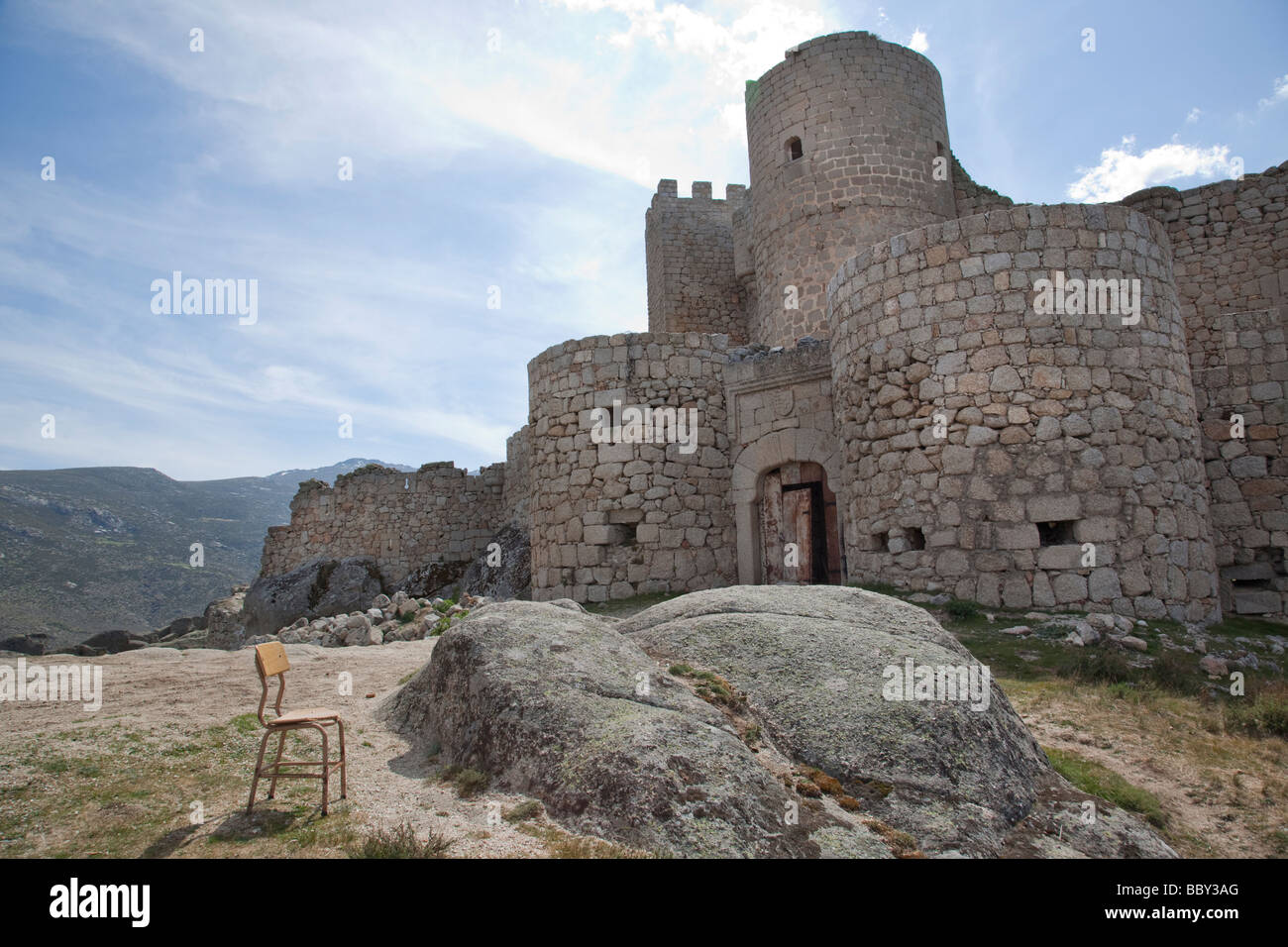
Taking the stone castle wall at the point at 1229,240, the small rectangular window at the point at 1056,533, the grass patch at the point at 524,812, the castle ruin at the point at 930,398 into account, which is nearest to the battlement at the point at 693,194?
the castle ruin at the point at 930,398

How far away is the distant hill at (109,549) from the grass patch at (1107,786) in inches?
1037

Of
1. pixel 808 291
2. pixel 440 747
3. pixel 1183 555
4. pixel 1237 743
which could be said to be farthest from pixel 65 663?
pixel 808 291

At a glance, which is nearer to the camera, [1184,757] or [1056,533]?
[1184,757]

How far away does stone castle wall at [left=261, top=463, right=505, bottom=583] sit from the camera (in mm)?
21875

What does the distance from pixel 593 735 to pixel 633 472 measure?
27.0 feet

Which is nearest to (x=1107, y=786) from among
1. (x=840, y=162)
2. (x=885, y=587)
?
(x=885, y=587)

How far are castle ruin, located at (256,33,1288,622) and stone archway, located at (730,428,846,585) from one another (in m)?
0.04

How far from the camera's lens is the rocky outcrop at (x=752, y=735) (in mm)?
3969

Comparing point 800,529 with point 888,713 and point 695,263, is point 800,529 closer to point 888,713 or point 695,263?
point 888,713

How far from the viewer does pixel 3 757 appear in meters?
4.52

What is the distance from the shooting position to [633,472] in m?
12.5

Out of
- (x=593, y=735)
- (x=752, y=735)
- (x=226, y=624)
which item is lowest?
(x=226, y=624)

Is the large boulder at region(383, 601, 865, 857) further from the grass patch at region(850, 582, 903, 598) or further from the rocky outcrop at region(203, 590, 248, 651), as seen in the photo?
the rocky outcrop at region(203, 590, 248, 651)

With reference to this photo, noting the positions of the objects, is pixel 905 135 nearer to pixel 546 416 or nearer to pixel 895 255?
pixel 895 255
